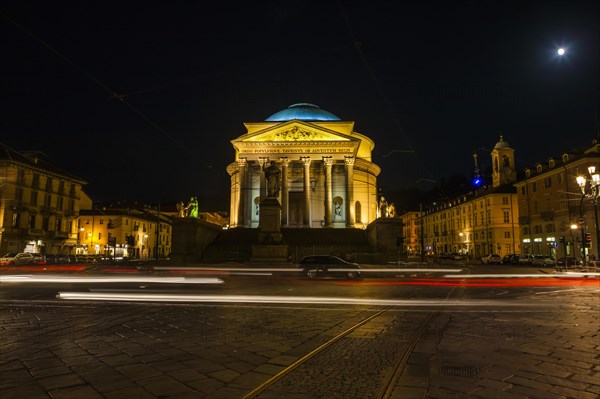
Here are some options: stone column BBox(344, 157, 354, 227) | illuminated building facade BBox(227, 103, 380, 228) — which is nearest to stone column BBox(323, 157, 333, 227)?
illuminated building facade BBox(227, 103, 380, 228)

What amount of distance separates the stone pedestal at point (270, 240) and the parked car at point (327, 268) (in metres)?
6.07

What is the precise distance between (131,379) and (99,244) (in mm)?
72035

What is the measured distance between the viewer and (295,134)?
56.0 meters

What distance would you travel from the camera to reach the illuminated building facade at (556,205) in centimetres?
4666

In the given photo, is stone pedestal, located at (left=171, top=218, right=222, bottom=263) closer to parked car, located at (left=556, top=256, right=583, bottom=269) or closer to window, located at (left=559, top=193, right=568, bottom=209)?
parked car, located at (left=556, top=256, right=583, bottom=269)

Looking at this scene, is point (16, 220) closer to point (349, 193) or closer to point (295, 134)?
point (295, 134)

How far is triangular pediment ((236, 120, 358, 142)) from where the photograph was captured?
2192 inches

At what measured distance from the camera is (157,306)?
1122cm

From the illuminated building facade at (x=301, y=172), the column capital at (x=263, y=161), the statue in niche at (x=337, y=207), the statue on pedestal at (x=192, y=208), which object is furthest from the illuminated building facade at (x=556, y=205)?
the statue on pedestal at (x=192, y=208)

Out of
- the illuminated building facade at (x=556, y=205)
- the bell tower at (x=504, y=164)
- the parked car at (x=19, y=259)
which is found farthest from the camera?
the bell tower at (x=504, y=164)

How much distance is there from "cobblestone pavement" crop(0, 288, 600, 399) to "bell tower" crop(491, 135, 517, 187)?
70090 mm

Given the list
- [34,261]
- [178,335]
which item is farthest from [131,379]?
[34,261]

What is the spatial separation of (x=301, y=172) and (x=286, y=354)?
5405 cm

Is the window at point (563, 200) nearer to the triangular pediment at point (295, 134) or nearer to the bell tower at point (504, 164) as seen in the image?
the bell tower at point (504, 164)
